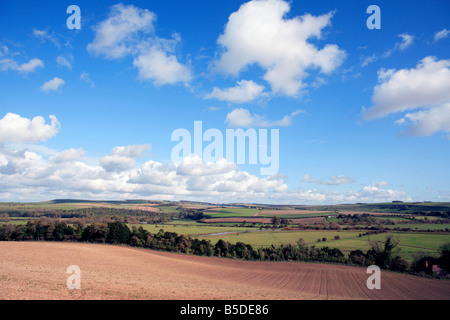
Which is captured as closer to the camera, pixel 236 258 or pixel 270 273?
pixel 270 273

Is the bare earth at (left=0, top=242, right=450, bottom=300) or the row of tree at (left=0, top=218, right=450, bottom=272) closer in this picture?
the bare earth at (left=0, top=242, right=450, bottom=300)

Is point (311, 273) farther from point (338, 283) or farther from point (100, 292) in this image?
point (100, 292)

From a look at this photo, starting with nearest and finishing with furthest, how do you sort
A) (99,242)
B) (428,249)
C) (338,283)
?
(338,283), (428,249), (99,242)

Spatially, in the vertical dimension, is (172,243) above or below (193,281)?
below

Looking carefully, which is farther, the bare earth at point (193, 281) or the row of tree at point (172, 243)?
the row of tree at point (172, 243)

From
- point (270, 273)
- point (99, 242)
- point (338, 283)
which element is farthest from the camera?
point (99, 242)

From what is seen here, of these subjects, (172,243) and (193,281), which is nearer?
(193,281)
